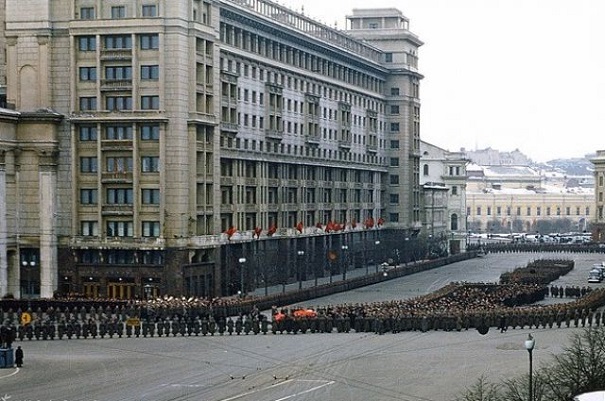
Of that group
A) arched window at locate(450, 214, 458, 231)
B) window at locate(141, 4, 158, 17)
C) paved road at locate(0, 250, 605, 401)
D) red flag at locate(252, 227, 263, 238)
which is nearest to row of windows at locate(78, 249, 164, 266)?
red flag at locate(252, 227, 263, 238)

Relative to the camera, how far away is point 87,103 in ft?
279

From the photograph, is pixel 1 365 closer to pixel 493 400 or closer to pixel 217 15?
pixel 493 400

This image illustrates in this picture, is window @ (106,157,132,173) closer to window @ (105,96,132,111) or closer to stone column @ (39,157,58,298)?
window @ (105,96,132,111)

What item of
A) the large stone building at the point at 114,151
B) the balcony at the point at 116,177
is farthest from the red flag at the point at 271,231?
the balcony at the point at 116,177

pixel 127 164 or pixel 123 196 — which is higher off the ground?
pixel 127 164

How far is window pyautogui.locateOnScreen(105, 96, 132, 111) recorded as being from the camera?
84.1m

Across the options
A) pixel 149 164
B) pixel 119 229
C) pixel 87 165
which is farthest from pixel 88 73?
pixel 119 229

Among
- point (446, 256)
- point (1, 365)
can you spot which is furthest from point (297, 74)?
point (1, 365)

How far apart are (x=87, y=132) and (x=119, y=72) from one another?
4.60 m

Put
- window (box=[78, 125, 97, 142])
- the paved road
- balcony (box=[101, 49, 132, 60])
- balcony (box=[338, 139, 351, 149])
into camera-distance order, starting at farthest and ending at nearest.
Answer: balcony (box=[338, 139, 351, 149]), window (box=[78, 125, 97, 142]), balcony (box=[101, 49, 132, 60]), the paved road

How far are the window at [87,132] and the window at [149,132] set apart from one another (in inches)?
126

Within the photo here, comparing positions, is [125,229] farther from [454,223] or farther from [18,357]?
[454,223]

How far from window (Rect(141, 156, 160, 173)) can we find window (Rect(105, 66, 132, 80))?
208 inches

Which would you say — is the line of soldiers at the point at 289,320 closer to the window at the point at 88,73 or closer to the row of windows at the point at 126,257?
the row of windows at the point at 126,257
